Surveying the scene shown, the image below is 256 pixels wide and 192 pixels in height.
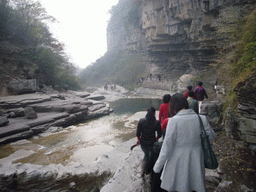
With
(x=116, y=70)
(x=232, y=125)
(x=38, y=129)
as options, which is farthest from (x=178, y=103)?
(x=116, y=70)

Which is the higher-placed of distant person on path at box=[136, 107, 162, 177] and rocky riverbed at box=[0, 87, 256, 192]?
distant person on path at box=[136, 107, 162, 177]

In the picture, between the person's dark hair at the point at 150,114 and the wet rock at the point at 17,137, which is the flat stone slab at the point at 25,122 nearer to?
the wet rock at the point at 17,137

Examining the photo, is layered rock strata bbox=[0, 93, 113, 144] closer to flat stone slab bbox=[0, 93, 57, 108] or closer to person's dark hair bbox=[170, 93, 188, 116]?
flat stone slab bbox=[0, 93, 57, 108]

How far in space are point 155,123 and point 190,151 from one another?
4.38 ft

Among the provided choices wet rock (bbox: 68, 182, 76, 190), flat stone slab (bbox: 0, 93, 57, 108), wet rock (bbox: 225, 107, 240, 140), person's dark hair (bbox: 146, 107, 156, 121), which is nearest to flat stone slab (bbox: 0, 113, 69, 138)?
flat stone slab (bbox: 0, 93, 57, 108)

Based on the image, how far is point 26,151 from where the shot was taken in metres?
6.25

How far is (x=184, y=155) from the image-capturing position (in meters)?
1.65

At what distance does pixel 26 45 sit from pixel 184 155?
2169 cm

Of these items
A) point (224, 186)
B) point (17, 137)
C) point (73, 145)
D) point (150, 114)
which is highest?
point (150, 114)

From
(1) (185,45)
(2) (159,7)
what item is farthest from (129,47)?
(1) (185,45)

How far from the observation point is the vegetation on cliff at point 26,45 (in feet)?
49.6

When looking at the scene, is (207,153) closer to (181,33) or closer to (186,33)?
(186,33)

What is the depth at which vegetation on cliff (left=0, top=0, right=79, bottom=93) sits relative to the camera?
49.6 ft

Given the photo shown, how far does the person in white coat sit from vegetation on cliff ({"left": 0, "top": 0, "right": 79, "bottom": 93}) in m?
16.5
